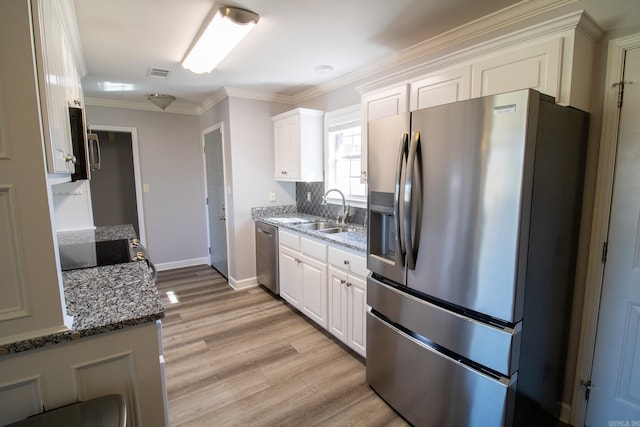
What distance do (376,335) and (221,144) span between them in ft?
10.2

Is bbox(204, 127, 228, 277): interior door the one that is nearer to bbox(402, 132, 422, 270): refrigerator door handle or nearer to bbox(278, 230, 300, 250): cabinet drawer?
bbox(278, 230, 300, 250): cabinet drawer

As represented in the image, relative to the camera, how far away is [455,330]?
1.48 metres

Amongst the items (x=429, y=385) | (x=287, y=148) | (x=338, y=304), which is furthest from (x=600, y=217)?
(x=287, y=148)

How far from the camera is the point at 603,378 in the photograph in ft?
5.48

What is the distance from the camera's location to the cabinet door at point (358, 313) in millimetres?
2273

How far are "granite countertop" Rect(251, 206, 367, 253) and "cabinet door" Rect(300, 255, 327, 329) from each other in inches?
10.5

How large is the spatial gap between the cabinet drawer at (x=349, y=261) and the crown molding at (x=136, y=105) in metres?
3.52

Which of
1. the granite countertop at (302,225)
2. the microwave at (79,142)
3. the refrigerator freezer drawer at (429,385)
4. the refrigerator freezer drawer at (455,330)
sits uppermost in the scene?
the microwave at (79,142)

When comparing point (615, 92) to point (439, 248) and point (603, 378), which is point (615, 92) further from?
point (603, 378)

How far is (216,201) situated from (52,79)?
130 inches

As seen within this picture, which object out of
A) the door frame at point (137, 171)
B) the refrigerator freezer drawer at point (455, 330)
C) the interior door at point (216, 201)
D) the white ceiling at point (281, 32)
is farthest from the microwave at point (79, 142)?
the door frame at point (137, 171)

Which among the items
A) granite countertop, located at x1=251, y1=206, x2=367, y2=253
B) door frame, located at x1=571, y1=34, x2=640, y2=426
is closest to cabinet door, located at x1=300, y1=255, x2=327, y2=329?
granite countertop, located at x1=251, y1=206, x2=367, y2=253

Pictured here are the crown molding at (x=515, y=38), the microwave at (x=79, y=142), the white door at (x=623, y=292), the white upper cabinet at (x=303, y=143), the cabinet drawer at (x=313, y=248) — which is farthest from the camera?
the white upper cabinet at (x=303, y=143)

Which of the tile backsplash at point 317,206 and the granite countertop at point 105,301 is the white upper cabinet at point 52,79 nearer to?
the granite countertop at point 105,301
